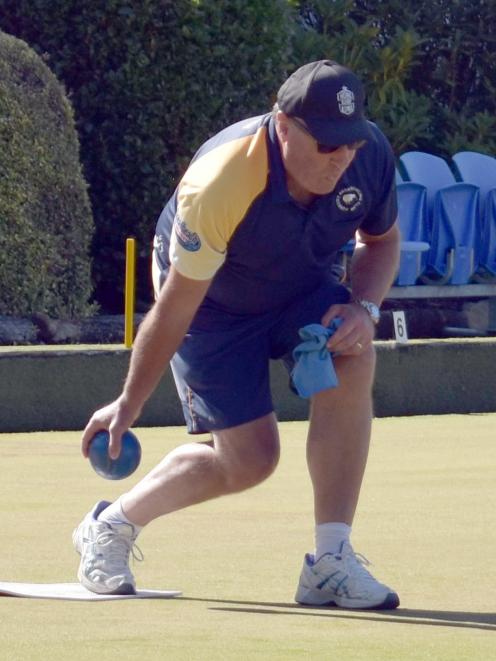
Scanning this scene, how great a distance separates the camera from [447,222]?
12.8m

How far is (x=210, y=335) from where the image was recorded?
476cm

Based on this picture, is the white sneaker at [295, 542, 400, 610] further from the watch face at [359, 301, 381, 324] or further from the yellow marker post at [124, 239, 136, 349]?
the yellow marker post at [124, 239, 136, 349]

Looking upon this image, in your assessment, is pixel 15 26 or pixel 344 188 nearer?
pixel 344 188

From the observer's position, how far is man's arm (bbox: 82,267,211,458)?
4438mm

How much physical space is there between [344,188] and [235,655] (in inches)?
50.8

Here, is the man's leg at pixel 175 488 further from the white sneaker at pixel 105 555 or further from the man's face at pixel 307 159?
the man's face at pixel 307 159

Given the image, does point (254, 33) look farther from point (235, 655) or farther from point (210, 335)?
point (235, 655)

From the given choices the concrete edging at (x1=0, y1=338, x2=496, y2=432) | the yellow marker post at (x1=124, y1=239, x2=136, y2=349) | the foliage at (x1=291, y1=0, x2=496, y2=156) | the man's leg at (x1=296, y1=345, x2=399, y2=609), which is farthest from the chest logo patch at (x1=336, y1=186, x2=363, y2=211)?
the foliage at (x1=291, y1=0, x2=496, y2=156)

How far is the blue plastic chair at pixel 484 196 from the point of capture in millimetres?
12984

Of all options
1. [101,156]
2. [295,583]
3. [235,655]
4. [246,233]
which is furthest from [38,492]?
[101,156]

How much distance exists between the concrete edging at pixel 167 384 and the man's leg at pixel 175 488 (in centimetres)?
393

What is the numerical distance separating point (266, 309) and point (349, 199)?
15.0 inches

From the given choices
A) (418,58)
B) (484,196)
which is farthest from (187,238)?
(418,58)

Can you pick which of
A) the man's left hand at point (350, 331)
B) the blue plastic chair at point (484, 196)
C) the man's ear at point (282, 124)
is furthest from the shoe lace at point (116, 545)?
the blue plastic chair at point (484, 196)
